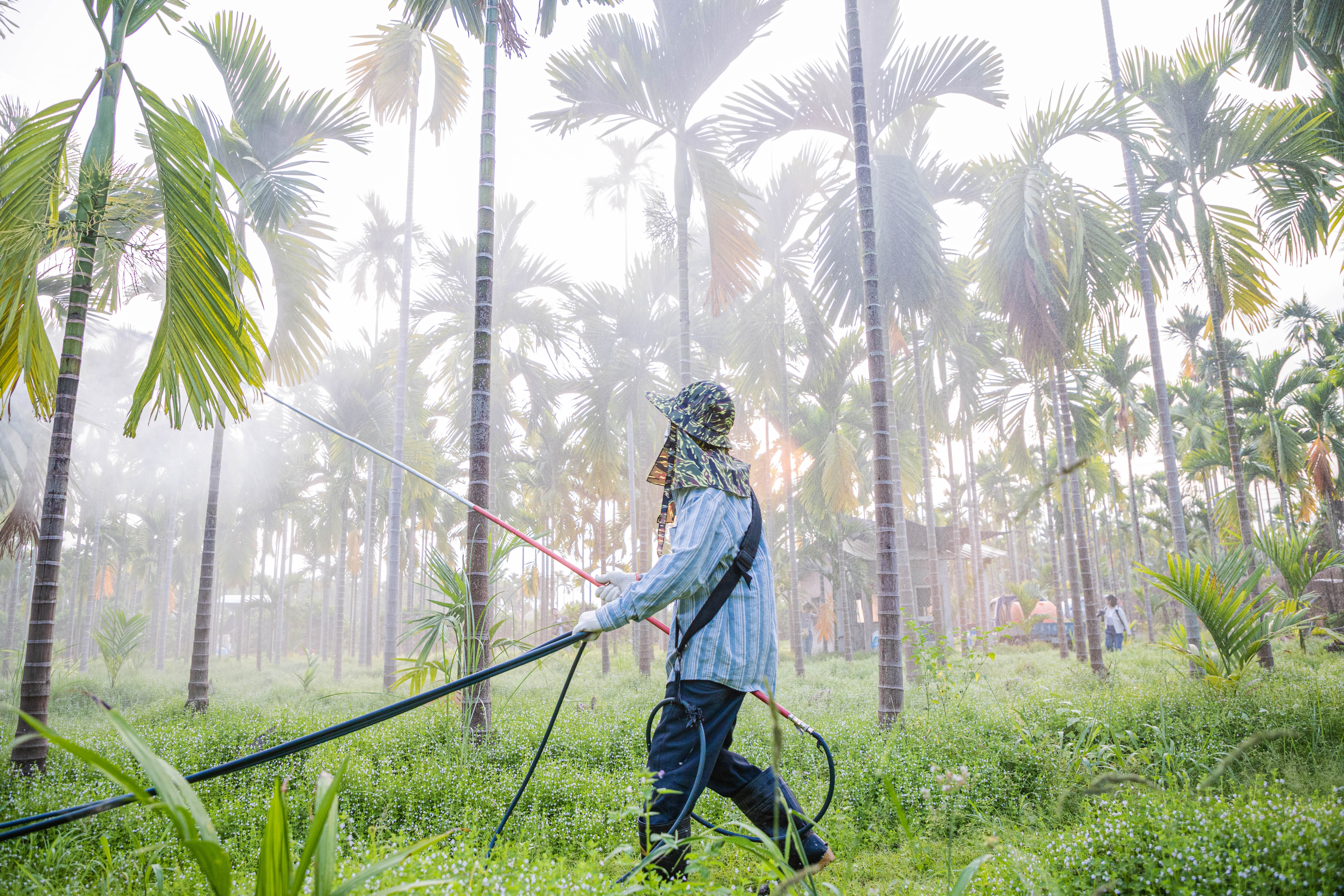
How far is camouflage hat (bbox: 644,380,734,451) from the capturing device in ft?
10.0

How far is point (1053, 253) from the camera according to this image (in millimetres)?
10273

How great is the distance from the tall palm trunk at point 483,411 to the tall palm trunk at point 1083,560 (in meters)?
7.98

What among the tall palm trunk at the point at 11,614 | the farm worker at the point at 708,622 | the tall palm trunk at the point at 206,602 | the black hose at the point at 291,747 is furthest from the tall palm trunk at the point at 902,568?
the tall palm trunk at the point at 11,614

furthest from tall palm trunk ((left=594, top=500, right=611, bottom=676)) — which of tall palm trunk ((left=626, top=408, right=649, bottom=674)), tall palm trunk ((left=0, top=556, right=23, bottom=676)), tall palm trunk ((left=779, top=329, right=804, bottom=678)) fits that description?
tall palm trunk ((left=0, top=556, right=23, bottom=676))

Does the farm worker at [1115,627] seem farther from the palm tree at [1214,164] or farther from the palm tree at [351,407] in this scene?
the palm tree at [351,407]

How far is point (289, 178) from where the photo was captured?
8.50 metres

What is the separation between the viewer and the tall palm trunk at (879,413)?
21.1ft

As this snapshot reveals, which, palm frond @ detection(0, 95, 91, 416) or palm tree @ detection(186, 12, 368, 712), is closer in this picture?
palm frond @ detection(0, 95, 91, 416)

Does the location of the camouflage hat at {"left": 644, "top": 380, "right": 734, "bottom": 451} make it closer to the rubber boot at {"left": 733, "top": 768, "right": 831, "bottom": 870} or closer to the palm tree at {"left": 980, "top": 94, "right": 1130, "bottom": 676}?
the rubber boot at {"left": 733, "top": 768, "right": 831, "bottom": 870}

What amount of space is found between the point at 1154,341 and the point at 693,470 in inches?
394

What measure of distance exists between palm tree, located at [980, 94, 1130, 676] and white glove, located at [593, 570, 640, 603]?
8821 mm

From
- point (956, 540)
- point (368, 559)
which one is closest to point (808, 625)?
point (956, 540)

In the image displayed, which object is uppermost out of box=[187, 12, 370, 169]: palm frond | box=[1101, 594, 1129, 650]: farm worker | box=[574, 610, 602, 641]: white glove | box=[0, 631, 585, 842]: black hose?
box=[187, 12, 370, 169]: palm frond

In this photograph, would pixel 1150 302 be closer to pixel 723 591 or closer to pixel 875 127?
pixel 875 127
